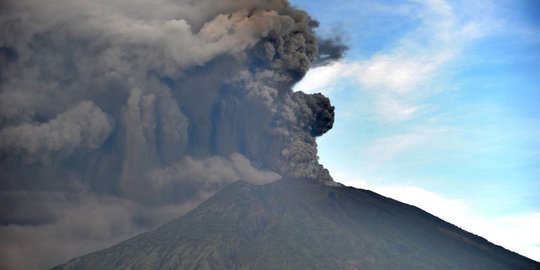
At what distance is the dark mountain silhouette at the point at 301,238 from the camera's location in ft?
413

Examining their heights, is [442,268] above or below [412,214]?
below

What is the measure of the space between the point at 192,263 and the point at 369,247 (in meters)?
27.6

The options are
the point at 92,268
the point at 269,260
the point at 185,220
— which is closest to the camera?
the point at 269,260

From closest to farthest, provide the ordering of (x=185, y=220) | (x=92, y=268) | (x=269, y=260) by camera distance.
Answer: (x=269, y=260)
(x=92, y=268)
(x=185, y=220)

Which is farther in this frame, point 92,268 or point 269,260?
point 92,268

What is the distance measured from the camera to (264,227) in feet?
452

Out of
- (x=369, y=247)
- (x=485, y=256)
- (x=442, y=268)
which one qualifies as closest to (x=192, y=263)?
(x=369, y=247)

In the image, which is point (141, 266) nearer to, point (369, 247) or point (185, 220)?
point (185, 220)

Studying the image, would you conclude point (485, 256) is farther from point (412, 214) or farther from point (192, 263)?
point (192, 263)

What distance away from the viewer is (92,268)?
440 ft

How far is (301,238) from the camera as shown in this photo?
433ft

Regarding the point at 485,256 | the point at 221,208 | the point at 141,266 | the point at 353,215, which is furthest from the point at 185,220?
the point at 485,256

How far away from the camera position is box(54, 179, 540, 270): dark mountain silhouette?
125938 mm

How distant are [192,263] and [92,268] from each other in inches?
729
